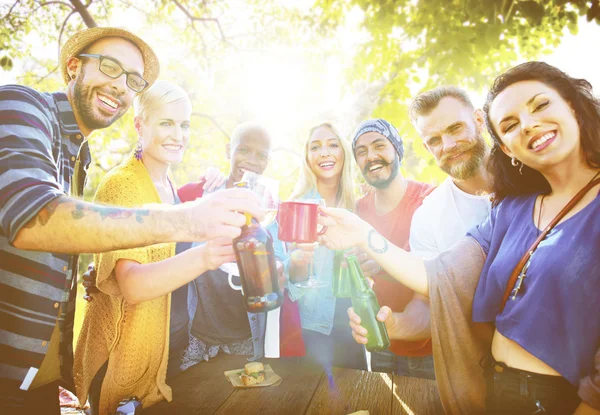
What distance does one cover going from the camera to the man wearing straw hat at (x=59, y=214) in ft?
4.49

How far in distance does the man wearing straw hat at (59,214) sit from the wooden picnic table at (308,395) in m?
0.63

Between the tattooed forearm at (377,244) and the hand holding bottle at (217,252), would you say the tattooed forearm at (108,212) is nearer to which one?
the hand holding bottle at (217,252)

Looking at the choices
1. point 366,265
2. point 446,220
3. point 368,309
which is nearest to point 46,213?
point 368,309

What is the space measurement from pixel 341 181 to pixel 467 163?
129 centimetres

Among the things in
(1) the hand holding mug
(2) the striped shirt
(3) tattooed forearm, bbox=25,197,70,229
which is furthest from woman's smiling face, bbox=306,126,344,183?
(3) tattooed forearm, bbox=25,197,70,229

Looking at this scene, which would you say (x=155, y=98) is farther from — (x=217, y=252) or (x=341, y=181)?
(x=341, y=181)

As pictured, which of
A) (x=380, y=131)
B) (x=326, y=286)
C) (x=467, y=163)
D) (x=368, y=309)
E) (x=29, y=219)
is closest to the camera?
(x=29, y=219)

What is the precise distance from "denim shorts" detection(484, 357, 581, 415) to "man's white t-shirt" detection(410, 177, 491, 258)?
1.07 meters

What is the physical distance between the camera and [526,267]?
1691mm

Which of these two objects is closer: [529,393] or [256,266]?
[529,393]

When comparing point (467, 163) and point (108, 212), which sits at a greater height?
point (467, 163)

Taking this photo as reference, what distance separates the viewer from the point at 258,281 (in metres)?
1.80

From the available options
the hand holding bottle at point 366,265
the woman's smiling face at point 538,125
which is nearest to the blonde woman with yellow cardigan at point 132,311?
the hand holding bottle at point 366,265

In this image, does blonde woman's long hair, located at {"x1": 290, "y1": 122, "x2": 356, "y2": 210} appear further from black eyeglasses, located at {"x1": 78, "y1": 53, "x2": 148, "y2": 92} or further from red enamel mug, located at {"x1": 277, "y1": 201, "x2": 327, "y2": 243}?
black eyeglasses, located at {"x1": 78, "y1": 53, "x2": 148, "y2": 92}
